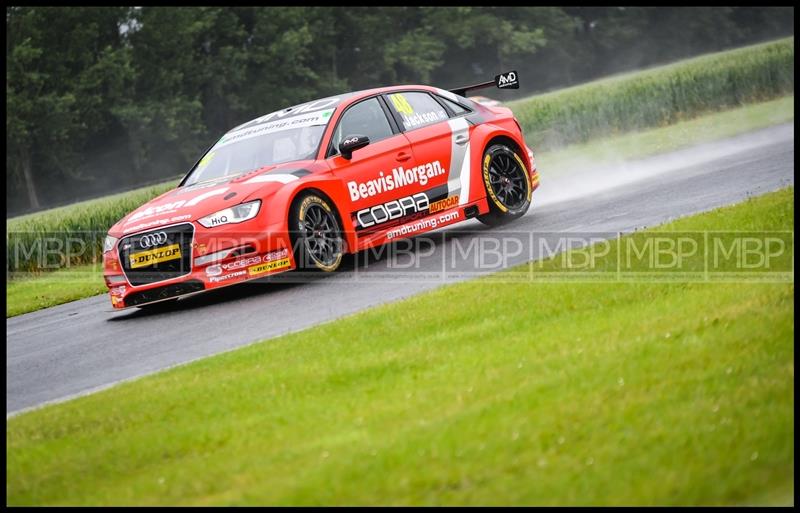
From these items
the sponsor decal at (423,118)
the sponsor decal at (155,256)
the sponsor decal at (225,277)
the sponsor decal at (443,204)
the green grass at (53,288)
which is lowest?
the green grass at (53,288)

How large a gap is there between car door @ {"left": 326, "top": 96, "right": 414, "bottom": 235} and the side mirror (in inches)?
2.1

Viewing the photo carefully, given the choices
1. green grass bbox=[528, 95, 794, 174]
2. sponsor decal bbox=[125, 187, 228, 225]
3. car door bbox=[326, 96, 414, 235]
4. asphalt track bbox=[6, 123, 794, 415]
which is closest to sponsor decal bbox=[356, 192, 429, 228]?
car door bbox=[326, 96, 414, 235]

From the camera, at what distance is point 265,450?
566cm

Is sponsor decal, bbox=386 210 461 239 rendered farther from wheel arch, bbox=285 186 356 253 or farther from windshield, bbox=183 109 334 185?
windshield, bbox=183 109 334 185

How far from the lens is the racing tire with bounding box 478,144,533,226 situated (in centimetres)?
1280

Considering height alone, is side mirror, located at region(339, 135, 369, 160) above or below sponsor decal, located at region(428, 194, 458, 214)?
above

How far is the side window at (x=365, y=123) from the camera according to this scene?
11.9m

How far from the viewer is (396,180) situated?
1177cm

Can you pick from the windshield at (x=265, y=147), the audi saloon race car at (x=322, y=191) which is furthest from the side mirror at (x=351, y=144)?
the windshield at (x=265, y=147)

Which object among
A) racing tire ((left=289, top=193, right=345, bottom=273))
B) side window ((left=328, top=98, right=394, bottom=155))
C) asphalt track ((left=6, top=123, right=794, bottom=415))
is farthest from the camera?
side window ((left=328, top=98, right=394, bottom=155))

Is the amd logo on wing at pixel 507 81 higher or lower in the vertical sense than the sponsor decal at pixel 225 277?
higher

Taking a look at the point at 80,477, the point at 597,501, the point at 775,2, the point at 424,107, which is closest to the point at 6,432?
the point at 80,477

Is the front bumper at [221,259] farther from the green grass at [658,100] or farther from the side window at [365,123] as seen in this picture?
the green grass at [658,100]

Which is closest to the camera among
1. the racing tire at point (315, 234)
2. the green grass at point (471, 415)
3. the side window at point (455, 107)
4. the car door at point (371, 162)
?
the green grass at point (471, 415)
